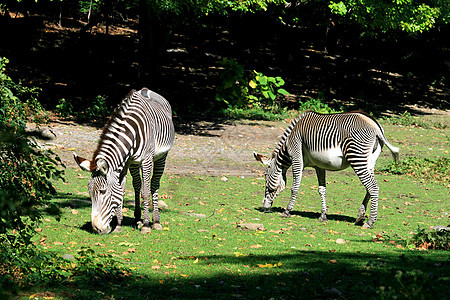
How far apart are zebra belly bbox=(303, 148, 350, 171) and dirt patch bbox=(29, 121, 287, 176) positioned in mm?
5178

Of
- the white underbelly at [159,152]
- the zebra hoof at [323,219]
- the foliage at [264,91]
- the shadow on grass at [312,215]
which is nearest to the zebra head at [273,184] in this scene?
the shadow on grass at [312,215]

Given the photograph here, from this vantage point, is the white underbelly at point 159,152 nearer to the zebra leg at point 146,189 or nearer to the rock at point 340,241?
the zebra leg at point 146,189

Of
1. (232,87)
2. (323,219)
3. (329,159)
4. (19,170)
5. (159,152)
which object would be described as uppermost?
(19,170)

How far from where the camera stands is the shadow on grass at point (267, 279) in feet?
19.6

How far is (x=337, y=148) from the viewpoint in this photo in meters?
12.5

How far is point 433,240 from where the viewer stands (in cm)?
925

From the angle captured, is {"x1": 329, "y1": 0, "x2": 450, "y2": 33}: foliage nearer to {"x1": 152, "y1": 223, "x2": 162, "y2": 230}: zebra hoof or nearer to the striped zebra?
the striped zebra

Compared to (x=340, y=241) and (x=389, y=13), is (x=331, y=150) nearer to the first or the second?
(x=340, y=241)

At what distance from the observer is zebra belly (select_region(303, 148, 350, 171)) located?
1252cm

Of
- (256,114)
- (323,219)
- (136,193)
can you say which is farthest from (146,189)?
(256,114)

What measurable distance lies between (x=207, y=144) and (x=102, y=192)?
501 inches

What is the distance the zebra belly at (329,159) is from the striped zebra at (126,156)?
3608 millimetres

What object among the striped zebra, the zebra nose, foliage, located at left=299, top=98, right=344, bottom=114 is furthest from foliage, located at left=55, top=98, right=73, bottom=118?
the zebra nose

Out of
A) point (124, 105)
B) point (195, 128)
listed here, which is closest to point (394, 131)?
point (195, 128)
